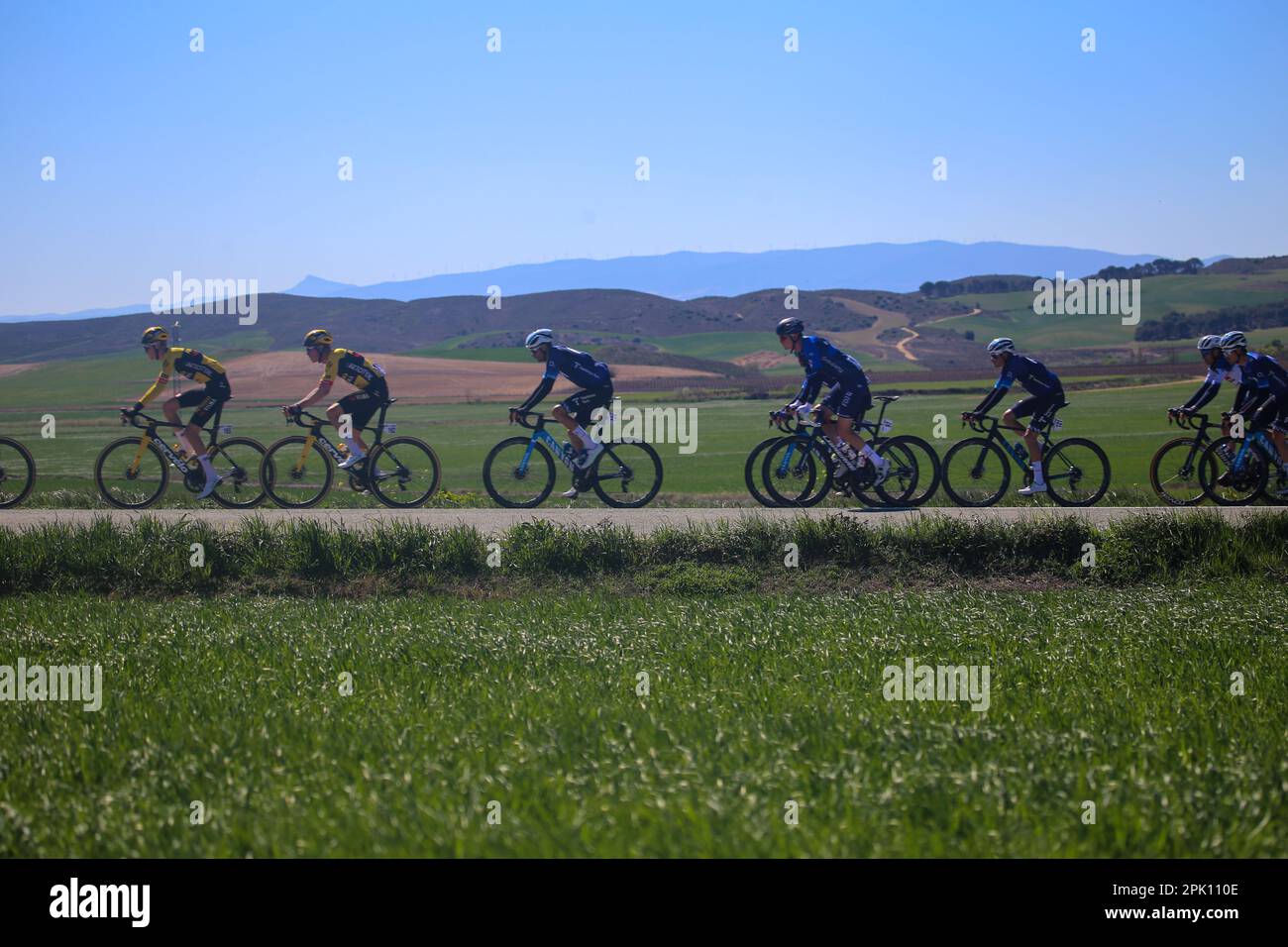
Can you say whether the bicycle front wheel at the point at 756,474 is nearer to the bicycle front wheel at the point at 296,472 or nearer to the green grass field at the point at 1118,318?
the bicycle front wheel at the point at 296,472

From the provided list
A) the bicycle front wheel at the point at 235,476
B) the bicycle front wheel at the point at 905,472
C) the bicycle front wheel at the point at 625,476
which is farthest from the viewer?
the bicycle front wheel at the point at 235,476

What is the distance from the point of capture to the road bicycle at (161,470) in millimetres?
14664

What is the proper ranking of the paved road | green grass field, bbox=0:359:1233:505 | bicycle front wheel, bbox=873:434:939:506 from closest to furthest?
the paved road → bicycle front wheel, bbox=873:434:939:506 → green grass field, bbox=0:359:1233:505

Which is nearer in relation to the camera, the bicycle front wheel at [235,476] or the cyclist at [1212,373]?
the cyclist at [1212,373]

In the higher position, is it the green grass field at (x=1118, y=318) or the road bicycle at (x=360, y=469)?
the green grass field at (x=1118, y=318)

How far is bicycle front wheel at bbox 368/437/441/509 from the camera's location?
14.7m

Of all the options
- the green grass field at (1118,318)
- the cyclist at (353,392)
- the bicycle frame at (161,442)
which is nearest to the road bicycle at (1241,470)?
the cyclist at (353,392)

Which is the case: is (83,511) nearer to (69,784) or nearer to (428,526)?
(428,526)

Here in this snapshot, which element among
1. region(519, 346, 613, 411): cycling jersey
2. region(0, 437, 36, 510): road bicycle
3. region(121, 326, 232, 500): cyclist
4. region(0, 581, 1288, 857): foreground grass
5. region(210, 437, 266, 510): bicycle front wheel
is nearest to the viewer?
region(0, 581, 1288, 857): foreground grass

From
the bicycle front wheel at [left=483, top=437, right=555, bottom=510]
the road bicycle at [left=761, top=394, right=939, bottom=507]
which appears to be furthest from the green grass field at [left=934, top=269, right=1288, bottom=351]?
the bicycle front wheel at [left=483, top=437, right=555, bottom=510]

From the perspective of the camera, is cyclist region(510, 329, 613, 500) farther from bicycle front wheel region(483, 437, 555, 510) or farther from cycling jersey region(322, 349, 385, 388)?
cycling jersey region(322, 349, 385, 388)

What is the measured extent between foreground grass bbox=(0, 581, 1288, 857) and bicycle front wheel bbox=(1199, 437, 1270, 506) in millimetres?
6016
